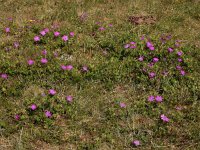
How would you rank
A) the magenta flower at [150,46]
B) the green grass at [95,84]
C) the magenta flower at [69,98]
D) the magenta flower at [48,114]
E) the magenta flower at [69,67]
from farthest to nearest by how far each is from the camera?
the magenta flower at [150,46] < the magenta flower at [69,67] < the magenta flower at [69,98] < the magenta flower at [48,114] < the green grass at [95,84]

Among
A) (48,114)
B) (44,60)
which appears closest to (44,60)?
(44,60)

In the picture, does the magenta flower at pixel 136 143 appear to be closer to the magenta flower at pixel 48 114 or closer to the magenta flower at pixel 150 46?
the magenta flower at pixel 48 114

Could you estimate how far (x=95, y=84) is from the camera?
6.09 m

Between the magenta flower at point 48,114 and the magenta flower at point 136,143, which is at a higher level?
the magenta flower at point 48,114

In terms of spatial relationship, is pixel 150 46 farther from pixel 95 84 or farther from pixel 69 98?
pixel 69 98

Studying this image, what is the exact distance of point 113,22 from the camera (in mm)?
7953

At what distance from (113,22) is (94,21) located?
45 centimetres

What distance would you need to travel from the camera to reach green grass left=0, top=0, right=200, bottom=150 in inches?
205

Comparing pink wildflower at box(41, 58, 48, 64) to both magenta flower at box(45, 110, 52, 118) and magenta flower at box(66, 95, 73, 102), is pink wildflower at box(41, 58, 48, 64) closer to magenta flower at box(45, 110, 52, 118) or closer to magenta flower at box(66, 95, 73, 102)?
magenta flower at box(66, 95, 73, 102)

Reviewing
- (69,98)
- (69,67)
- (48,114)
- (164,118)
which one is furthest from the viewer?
(69,67)

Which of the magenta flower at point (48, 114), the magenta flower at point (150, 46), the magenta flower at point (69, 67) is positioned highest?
the magenta flower at point (150, 46)

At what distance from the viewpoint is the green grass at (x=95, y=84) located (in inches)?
205

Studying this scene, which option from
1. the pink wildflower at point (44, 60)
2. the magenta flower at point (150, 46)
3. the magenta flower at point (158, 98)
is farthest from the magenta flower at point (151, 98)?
the pink wildflower at point (44, 60)

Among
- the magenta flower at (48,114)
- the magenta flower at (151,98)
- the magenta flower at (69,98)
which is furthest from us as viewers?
the magenta flower at (151,98)
